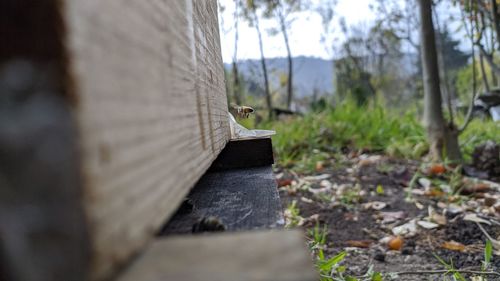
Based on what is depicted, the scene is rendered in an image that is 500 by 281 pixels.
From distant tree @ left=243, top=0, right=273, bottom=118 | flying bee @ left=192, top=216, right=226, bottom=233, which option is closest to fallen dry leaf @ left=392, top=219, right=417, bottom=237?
flying bee @ left=192, top=216, right=226, bottom=233

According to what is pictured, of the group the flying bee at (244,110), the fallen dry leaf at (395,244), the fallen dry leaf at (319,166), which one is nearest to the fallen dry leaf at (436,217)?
the fallen dry leaf at (395,244)

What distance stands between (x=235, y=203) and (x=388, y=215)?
2.60 metres

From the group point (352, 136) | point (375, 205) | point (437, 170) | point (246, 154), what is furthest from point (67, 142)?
point (352, 136)

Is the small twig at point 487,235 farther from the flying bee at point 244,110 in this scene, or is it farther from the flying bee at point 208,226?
the flying bee at point 208,226

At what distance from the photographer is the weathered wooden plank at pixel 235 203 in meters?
0.71

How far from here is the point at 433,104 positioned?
5.04 m

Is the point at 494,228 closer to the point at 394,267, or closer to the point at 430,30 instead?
the point at 394,267

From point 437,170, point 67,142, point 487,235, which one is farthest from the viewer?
point 437,170

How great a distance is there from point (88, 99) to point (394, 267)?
7.56 ft

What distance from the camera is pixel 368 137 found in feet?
20.6

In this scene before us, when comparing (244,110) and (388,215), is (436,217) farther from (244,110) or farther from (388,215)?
(244,110)

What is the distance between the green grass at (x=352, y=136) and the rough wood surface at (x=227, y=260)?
4.63 metres

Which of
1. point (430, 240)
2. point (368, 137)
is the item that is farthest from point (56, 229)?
point (368, 137)

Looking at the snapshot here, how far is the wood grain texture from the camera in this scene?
0.35 metres
